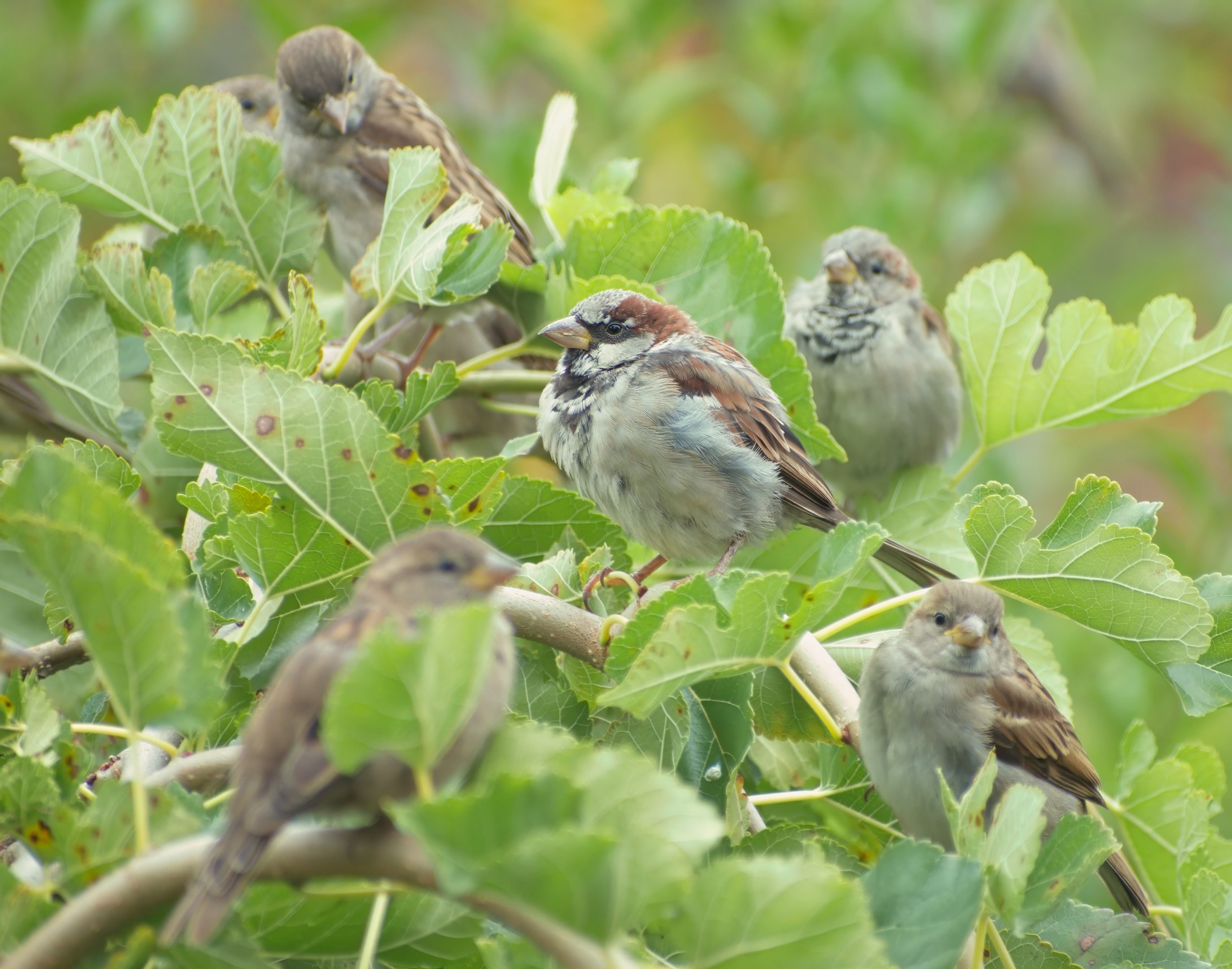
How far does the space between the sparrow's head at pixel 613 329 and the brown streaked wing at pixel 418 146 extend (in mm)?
553

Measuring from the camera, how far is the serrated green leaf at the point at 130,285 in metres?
1.78

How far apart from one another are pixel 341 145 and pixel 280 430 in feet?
6.09

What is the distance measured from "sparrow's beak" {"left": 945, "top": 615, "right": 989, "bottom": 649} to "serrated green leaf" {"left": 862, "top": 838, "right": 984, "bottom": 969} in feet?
2.91

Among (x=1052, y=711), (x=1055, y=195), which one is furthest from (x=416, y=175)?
(x=1055, y=195)

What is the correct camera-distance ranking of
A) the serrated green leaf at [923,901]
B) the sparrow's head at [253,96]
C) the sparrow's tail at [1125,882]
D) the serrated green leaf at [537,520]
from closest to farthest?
the serrated green leaf at [923,901] < the serrated green leaf at [537,520] < the sparrow's tail at [1125,882] < the sparrow's head at [253,96]

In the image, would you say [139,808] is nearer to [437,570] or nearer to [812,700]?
[437,570]

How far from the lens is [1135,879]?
202 cm

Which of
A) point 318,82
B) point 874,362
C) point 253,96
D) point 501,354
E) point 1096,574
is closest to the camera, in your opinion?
point 1096,574

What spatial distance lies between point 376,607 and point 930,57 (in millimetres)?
4079

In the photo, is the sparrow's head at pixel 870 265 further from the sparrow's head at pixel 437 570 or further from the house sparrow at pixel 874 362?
the sparrow's head at pixel 437 570

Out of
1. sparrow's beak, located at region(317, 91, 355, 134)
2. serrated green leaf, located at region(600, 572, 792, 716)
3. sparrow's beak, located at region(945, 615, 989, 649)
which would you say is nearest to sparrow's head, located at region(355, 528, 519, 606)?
serrated green leaf, located at region(600, 572, 792, 716)

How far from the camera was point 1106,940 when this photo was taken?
1501 millimetres

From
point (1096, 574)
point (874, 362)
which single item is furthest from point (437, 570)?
point (874, 362)

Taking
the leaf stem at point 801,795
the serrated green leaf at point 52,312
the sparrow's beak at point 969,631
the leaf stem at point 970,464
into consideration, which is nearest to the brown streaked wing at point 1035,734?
the sparrow's beak at point 969,631
